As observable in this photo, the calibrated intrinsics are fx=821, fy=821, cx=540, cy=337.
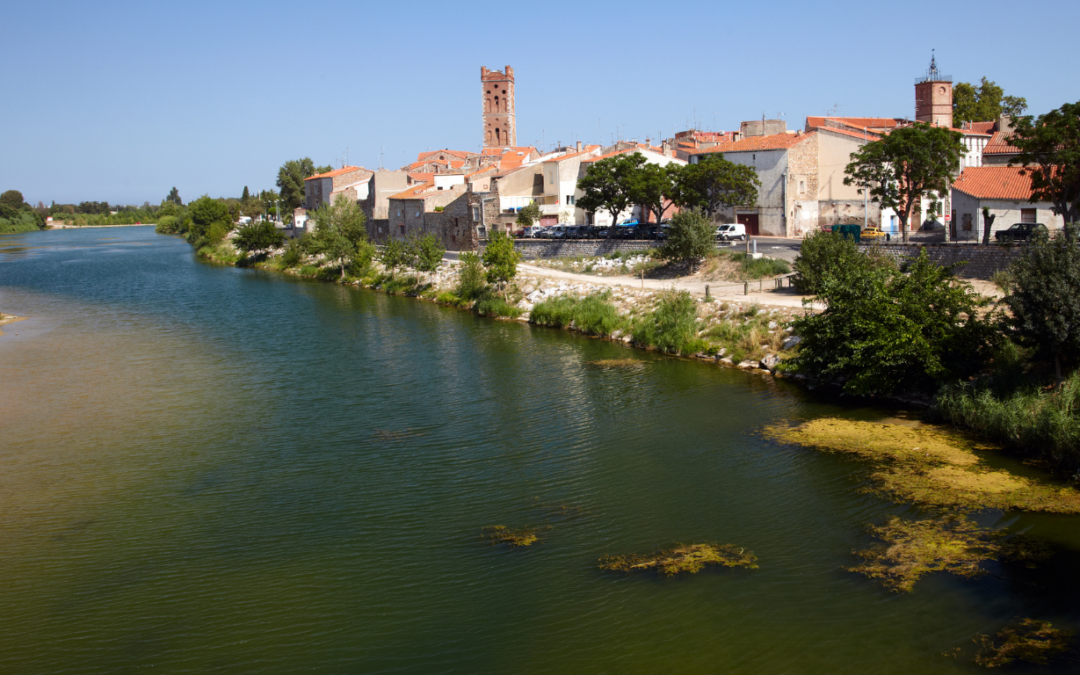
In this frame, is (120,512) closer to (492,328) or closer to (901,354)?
(901,354)

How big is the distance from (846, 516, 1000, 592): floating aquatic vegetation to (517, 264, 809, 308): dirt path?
1700 cm

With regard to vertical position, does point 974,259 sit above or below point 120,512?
above

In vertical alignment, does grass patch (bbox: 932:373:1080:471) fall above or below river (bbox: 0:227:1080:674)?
above

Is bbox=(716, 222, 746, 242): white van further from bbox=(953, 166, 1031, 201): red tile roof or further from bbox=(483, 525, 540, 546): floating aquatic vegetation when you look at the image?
bbox=(483, 525, 540, 546): floating aquatic vegetation

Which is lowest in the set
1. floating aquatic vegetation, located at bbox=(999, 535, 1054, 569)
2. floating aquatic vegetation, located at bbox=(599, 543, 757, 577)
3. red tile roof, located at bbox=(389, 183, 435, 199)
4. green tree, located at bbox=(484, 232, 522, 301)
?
floating aquatic vegetation, located at bbox=(599, 543, 757, 577)

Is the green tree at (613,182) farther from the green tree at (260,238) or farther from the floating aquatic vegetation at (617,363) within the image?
→ the green tree at (260,238)

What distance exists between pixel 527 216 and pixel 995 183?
30600mm

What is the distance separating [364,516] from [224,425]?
829cm

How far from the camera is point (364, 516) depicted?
16.3 metres

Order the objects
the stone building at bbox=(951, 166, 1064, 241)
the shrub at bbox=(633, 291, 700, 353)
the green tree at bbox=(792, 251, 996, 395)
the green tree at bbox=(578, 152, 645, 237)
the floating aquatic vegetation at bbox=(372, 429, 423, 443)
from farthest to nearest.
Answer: the green tree at bbox=(578, 152, 645, 237) → the stone building at bbox=(951, 166, 1064, 241) → the shrub at bbox=(633, 291, 700, 353) → the green tree at bbox=(792, 251, 996, 395) → the floating aquatic vegetation at bbox=(372, 429, 423, 443)

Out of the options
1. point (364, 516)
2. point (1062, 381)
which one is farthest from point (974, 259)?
point (364, 516)

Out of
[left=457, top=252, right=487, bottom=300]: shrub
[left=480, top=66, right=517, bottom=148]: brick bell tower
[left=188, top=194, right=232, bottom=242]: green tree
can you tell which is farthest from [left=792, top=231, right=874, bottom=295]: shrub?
[left=480, top=66, right=517, bottom=148]: brick bell tower

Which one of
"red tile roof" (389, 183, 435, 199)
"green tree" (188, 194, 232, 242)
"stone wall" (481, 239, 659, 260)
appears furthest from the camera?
"green tree" (188, 194, 232, 242)

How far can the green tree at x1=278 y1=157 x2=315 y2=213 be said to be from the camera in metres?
121
